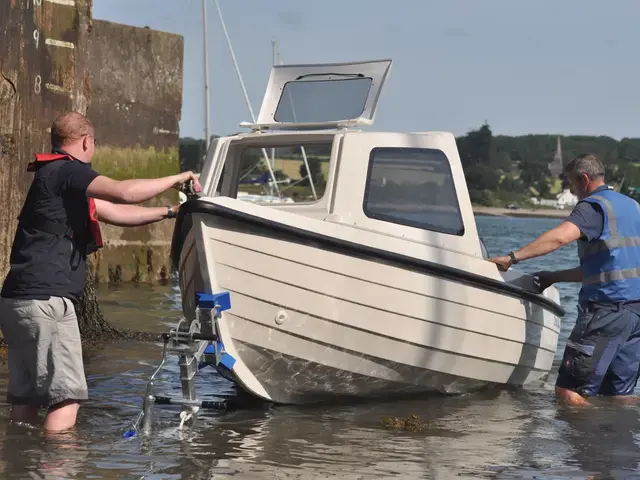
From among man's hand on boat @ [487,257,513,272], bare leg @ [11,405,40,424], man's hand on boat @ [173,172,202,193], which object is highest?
man's hand on boat @ [173,172,202,193]

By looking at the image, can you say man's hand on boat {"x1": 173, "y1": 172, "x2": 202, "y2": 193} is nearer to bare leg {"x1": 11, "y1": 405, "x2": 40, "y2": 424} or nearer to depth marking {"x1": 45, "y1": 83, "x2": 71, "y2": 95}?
bare leg {"x1": 11, "y1": 405, "x2": 40, "y2": 424}

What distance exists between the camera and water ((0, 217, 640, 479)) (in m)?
5.89

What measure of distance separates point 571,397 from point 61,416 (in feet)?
12.3

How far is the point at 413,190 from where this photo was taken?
25.8 feet

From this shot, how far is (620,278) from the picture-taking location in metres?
7.74

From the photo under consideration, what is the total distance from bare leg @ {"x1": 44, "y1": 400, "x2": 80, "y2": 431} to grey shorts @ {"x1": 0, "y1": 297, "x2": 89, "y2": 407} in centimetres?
14

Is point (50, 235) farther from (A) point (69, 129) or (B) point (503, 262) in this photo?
(B) point (503, 262)

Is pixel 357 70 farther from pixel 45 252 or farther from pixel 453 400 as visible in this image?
pixel 45 252

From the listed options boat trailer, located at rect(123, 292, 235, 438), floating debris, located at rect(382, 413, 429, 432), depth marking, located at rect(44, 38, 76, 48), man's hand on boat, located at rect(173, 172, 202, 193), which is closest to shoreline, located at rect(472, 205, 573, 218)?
depth marking, located at rect(44, 38, 76, 48)

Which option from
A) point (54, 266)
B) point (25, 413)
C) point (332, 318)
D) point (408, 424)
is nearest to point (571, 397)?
point (408, 424)

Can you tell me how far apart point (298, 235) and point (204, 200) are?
631 millimetres

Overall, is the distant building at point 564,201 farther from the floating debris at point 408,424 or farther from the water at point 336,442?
the floating debris at point 408,424

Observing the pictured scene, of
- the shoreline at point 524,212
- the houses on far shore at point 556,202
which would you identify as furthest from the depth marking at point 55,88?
the houses on far shore at point 556,202

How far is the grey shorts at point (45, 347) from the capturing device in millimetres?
5777
